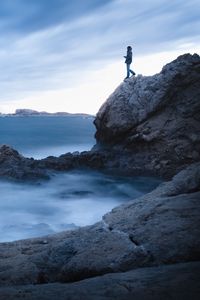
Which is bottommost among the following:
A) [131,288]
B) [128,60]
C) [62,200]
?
[131,288]

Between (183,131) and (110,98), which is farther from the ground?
(110,98)

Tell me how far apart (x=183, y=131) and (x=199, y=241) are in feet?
56.1

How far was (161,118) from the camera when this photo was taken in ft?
76.3

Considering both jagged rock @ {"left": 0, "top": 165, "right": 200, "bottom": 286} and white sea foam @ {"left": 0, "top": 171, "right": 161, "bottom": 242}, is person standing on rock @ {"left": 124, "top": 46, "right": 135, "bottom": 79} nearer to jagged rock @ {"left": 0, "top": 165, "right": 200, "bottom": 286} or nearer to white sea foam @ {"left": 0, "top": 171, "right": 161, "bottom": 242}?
white sea foam @ {"left": 0, "top": 171, "right": 161, "bottom": 242}

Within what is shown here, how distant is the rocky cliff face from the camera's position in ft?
73.3

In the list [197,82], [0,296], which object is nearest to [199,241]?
[0,296]

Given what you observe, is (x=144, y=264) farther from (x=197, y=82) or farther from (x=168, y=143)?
(x=197, y=82)

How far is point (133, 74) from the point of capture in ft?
85.4

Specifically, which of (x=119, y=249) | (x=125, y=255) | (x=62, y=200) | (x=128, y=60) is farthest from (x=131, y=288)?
(x=128, y=60)

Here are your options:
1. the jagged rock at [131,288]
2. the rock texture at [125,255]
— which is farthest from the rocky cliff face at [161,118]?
the jagged rock at [131,288]

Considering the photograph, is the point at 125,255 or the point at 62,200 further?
the point at 62,200

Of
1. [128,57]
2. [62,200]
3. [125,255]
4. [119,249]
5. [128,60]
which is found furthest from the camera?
[128,57]

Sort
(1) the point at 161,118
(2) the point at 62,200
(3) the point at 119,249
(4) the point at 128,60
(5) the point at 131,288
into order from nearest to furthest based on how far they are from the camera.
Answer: (5) the point at 131,288 < (3) the point at 119,249 < (2) the point at 62,200 < (1) the point at 161,118 < (4) the point at 128,60

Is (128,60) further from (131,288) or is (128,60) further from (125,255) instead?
(131,288)
